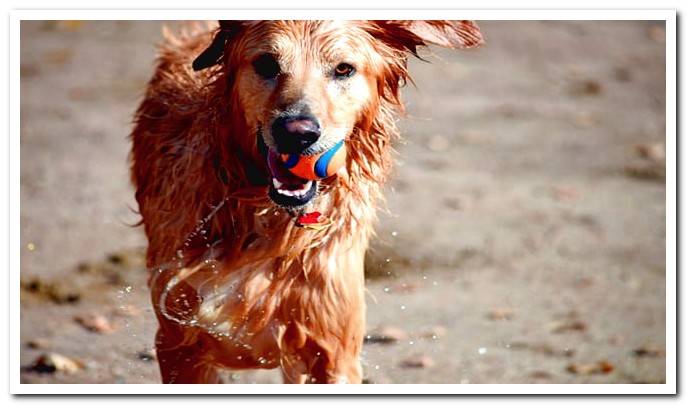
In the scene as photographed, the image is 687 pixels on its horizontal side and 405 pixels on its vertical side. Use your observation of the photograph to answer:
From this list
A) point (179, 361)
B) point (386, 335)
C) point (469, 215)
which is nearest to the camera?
point (179, 361)

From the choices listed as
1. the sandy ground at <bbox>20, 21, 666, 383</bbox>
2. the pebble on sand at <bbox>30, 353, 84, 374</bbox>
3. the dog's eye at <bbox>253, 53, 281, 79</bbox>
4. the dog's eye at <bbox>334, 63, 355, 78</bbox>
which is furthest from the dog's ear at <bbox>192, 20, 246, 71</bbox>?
the pebble on sand at <bbox>30, 353, 84, 374</bbox>

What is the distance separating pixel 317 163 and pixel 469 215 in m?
3.17

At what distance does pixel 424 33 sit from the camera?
3.66 m

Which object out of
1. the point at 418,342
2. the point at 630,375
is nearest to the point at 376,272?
the point at 418,342

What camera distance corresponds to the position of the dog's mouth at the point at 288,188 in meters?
3.48

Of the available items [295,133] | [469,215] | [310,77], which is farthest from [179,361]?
[469,215]

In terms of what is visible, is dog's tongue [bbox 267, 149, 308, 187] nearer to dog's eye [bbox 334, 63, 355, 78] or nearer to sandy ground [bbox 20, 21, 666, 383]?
dog's eye [bbox 334, 63, 355, 78]

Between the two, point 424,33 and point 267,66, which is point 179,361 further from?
point 424,33

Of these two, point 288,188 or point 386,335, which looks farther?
point 386,335

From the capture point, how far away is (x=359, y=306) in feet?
12.6

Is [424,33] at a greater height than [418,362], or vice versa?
[424,33]

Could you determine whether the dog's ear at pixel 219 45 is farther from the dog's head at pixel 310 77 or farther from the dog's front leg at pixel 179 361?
the dog's front leg at pixel 179 361

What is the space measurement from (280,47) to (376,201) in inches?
27.0
